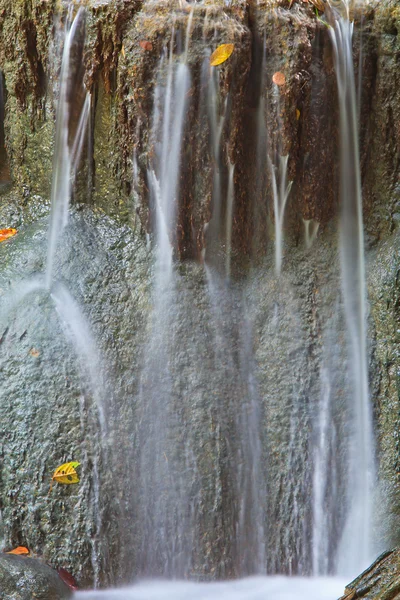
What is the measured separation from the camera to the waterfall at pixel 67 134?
4.44m

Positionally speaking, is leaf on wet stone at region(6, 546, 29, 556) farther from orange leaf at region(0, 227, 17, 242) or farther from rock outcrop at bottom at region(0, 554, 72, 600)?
orange leaf at region(0, 227, 17, 242)

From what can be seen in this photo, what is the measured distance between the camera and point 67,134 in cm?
462

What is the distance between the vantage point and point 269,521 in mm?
4168

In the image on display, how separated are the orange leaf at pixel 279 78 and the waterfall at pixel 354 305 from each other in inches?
16.8

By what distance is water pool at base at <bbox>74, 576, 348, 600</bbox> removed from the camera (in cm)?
385

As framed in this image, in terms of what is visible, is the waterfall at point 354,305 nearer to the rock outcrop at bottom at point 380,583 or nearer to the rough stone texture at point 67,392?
the rock outcrop at bottom at point 380,583

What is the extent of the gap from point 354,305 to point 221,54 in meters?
1.76

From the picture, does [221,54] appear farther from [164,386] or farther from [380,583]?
[380,583]

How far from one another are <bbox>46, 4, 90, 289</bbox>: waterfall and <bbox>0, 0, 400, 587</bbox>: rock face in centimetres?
7

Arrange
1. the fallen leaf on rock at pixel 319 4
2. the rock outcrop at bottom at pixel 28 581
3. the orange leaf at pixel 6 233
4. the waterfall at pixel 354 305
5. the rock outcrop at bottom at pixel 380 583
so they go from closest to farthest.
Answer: the rock outcrop at bottom at pixel 380 583, the rock outcrop at bottom at pixel 28 581, the waterfall at pixel 354 305, the fallen leaf on rock at pixel 319 4, the orange leaf at pixel 6 233

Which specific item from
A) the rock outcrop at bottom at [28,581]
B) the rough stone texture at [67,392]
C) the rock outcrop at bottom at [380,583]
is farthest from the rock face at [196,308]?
the rock outcrop at bottom at [380,583]

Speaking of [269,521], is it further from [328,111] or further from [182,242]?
[328,111]

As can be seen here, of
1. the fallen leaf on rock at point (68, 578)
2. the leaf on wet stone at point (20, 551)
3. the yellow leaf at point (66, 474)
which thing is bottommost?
the fallen leaf on rock at point (68, 578)

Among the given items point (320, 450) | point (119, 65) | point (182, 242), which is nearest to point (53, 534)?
point (320, 450)
